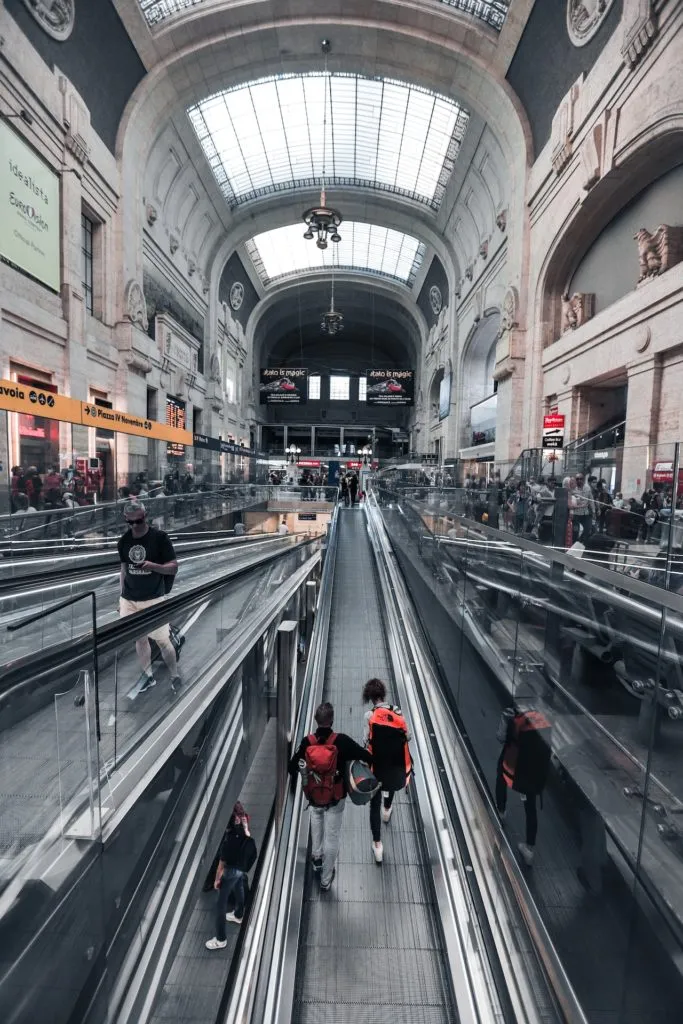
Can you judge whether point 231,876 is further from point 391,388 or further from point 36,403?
point 391,388

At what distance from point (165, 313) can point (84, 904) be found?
880 inches

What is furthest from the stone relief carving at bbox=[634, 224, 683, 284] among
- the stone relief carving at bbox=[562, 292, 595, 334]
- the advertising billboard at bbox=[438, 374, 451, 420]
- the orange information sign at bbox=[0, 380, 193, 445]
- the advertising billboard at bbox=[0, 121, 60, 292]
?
the advertising billboard at bbox=[438, 374, 451, 420]

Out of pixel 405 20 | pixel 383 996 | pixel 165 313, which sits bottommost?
pixel 383 996

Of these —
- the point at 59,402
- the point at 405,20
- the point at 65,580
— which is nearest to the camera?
the point at 65,580

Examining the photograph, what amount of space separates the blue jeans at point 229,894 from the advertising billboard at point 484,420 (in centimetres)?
2215

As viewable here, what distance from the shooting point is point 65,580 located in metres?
3.99

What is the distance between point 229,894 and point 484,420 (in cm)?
2389

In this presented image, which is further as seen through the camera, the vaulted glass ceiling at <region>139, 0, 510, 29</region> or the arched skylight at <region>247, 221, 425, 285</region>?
the arched skylight at <region>247, 221, 425, 285</region>

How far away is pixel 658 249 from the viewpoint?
33.3ft

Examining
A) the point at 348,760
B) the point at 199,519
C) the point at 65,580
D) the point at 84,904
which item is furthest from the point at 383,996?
the point at 199,519

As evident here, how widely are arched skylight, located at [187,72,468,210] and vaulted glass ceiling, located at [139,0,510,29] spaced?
3400 mm

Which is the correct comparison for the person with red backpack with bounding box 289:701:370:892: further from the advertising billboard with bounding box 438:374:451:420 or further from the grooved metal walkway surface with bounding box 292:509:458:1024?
the advertising billboard with bounding box 438:374:451:420

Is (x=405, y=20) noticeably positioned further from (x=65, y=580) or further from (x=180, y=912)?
(x=180, y=912)

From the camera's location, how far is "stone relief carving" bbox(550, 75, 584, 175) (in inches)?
494
